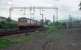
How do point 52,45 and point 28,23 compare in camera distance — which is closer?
point 52,45

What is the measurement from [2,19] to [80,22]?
6.29m

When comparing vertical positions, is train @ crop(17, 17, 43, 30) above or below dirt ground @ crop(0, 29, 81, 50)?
above

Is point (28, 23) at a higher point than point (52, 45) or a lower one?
higher

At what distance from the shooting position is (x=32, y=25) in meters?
25.8

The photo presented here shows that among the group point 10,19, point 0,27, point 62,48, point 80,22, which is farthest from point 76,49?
point 10,19

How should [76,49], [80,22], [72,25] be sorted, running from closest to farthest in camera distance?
[76,49]
[80,22]
[72,25]

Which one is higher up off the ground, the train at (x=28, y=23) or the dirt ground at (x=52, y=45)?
the train at (x=28, y=23)

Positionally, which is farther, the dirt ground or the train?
the train

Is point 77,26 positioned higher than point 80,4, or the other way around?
point 80,4

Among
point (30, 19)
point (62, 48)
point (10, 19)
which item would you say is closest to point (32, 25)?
point (30, 19)

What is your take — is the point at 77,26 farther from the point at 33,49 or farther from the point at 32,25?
the point at 33,49

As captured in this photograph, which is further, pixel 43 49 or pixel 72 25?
pixel 72 25

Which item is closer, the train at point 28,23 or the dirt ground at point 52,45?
the dirt ground at point 52,45

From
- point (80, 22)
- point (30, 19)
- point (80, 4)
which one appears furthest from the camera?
point (30, 19)
